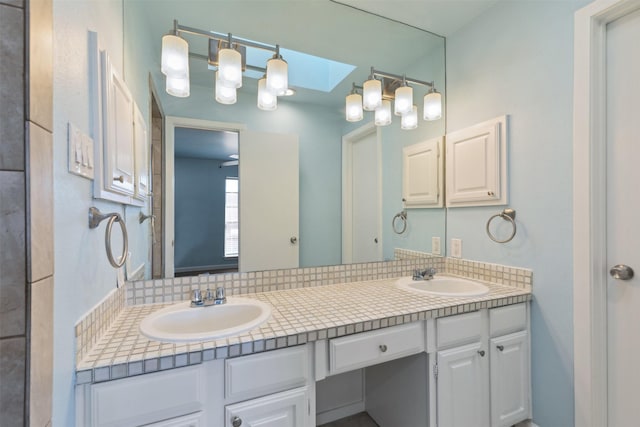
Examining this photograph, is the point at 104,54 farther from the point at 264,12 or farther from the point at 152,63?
the point at 264,12

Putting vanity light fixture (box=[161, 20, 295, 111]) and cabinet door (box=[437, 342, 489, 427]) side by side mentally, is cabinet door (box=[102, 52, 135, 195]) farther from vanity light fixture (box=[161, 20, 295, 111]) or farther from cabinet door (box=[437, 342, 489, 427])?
cabinet door (box=[437, 342, 489, 427])

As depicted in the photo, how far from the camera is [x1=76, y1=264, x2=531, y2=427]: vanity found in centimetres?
81

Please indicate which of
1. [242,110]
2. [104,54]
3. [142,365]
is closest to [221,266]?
[142,365]

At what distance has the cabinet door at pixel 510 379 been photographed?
1.37 meters

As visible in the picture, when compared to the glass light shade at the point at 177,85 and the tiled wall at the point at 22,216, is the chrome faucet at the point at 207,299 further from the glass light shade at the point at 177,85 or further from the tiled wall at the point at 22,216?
the glass light shade at the point at 177,85

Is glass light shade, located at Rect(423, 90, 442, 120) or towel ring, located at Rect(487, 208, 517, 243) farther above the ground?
glass light shade, located at Rect(423, 90, 442, 120)

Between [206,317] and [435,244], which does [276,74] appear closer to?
[206,317]

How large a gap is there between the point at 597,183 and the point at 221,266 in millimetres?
1752

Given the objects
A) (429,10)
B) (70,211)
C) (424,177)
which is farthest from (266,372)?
(429,10)

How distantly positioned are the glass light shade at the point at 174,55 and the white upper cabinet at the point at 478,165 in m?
1.61

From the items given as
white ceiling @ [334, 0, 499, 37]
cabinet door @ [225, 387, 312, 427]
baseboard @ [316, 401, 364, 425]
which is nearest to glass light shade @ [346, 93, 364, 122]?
white ceiling @ [334, 0, 499, 37]

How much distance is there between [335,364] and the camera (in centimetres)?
104

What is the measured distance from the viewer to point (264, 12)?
59.1 inches

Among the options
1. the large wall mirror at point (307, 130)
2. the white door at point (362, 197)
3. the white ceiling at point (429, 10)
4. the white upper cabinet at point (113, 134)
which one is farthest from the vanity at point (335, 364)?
the white ceiling at point (429, 10)
